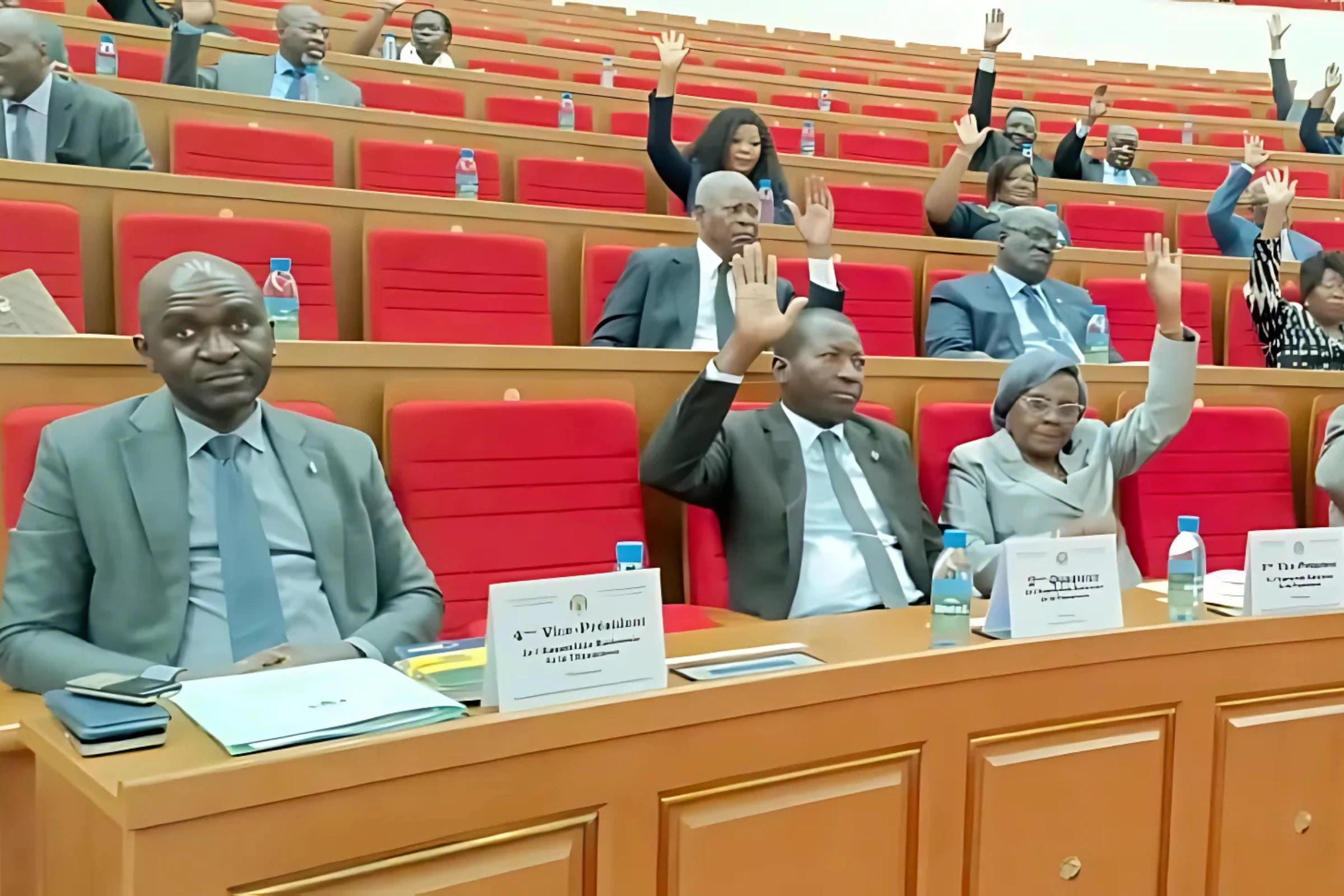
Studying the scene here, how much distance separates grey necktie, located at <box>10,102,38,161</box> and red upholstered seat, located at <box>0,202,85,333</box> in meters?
0.40

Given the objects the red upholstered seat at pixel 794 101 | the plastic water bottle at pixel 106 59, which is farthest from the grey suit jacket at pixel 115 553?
the red upholstered seat at pixel 794 101

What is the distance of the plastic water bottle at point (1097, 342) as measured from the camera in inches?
80.5

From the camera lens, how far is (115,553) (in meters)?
0.86

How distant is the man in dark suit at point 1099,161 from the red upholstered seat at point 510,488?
2407mm

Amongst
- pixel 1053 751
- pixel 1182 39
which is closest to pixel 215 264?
pixel 1053 751

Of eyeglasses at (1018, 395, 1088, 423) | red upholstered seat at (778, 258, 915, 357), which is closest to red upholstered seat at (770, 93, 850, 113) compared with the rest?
red upholstered seat at (778, 258, 915, 357)

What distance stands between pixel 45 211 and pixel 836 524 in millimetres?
1049

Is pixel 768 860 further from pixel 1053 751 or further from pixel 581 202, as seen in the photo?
pixel 581 202

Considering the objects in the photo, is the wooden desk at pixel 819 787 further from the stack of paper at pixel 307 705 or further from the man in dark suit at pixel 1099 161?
the man in dark suit at pixel 1099 161

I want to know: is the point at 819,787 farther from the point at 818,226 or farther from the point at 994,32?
the point at 994,32

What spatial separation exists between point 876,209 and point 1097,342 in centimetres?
79

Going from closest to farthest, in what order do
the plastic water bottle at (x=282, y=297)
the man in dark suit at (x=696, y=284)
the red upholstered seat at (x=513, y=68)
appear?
the plastic water bottle at (x=282, y=297) → the man in dark suit at (x=696, y=284) → the red upholstered seat at (x=513, y=68)

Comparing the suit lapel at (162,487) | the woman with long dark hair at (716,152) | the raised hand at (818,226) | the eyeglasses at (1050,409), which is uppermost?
the woman with long dark hair at (716,152)

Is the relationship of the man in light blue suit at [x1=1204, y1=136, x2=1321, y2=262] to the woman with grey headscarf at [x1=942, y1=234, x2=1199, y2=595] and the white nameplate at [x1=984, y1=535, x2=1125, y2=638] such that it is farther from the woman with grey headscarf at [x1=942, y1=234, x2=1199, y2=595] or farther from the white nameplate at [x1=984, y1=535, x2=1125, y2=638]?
the white nameplate at [x1=984, y1=535, x2=1125, y2=638]
